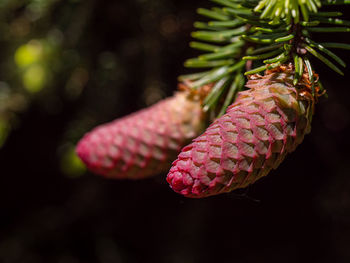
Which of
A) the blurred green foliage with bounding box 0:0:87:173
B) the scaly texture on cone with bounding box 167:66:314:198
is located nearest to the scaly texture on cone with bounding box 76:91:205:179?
the scaly texture on cone with bounding box 167:66:314:198

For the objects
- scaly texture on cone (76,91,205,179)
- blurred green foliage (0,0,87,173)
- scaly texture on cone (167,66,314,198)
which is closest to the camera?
scaly texture on cone (167,66,314,198)

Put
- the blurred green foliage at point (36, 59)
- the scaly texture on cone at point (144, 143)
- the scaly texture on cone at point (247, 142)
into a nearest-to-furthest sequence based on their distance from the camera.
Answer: the scaly texture on cone at point (247, 142), the scaly texture on cone at point (144, 143), the blurred green foliage at point (36, 59)

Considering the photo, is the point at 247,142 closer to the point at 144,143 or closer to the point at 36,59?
the point at 144,143

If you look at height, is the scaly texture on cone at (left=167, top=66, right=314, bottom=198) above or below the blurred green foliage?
above

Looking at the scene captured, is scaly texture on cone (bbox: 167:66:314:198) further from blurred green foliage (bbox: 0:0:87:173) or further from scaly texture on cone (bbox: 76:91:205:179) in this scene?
blurred green foliage (bbox: 0:0:87:173)

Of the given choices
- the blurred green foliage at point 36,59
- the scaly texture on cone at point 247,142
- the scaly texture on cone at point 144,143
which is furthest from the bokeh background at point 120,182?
the scaly texture on cone at point 247,142

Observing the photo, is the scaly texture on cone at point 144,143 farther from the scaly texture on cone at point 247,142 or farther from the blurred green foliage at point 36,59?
the blurred green foliage at point 36,59

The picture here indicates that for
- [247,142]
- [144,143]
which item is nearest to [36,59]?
[144,143]
